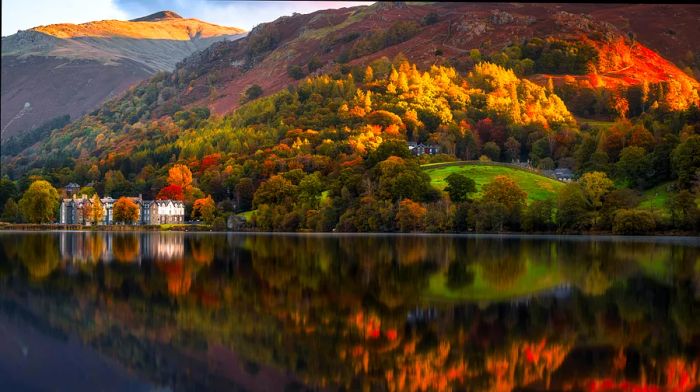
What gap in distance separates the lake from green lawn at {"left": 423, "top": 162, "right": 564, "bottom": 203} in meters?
53.9

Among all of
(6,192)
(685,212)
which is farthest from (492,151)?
(6,192)

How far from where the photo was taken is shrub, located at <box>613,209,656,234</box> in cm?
6600

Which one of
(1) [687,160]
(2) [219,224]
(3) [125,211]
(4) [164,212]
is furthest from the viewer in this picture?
(4) [164,212]

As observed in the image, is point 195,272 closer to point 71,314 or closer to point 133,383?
point 71,314

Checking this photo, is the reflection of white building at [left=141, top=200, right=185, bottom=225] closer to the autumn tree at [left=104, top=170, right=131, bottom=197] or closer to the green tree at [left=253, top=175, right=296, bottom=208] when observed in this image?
the autumn tree at [left=104, top=170, right=131, bottom=197]

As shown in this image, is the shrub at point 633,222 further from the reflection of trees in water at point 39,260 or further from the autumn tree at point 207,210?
the autumn tree at point 207,210

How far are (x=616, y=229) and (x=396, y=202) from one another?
71.9 ft

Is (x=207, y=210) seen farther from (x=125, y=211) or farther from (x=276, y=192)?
(x=125, y=211)

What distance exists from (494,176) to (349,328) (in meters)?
74.8

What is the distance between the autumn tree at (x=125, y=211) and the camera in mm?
106500

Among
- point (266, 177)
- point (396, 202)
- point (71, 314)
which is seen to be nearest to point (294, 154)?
point (266, 177)

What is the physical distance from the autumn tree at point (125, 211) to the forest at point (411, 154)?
776cm

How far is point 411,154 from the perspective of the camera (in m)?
103

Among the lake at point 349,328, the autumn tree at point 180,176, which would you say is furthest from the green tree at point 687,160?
the autumn tree at point 180,176
